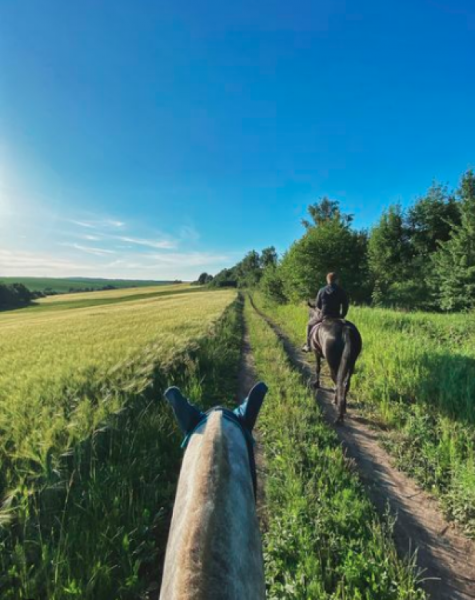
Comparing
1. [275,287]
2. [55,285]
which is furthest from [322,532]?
[55,285]

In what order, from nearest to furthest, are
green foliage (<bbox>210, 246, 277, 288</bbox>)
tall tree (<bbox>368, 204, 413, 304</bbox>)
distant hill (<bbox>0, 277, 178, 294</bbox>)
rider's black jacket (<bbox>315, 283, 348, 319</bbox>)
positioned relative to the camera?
rider's black jacket (<bbox>315, 283, 348, 319</bbox>), tall tree (<bbox>368, 204, 413, 304</bbox>), green foliage (<bbox>210, 246, 277, 288</bbox>), distant hill (<bbox>0, 277, 178, 294</bbox>)

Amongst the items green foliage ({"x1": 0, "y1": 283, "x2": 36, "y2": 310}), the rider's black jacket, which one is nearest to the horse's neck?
the rider's black jacket

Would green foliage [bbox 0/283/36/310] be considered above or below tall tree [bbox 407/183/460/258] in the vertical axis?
below

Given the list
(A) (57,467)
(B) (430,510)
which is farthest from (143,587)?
(B) (430,510)

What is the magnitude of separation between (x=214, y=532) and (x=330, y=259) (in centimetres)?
1980

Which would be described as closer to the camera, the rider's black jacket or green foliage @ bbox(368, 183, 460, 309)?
the rider's black jacket

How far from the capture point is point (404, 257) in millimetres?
22891

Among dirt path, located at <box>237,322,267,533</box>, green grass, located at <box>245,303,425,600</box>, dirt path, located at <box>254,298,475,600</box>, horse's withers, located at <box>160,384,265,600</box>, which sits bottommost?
dirt path, located at <box>254,298,475,600</box>

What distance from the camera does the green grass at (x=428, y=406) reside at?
11.3ft

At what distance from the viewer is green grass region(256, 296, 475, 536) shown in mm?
3447

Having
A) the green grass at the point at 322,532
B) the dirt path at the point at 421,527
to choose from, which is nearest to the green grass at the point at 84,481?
the green grass at the point at 322,532

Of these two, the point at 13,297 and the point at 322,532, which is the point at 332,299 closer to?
the point at 322,532

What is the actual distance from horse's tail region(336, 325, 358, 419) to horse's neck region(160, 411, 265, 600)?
4.64 metres

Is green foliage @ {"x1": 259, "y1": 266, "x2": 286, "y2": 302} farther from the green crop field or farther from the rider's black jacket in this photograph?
the green crop field
